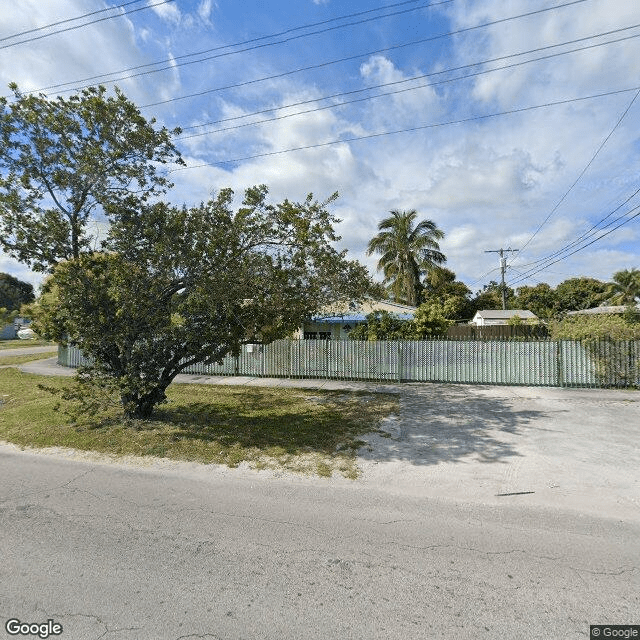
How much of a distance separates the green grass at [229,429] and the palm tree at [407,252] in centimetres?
1802

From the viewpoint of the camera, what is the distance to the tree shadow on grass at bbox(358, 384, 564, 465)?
238 inches

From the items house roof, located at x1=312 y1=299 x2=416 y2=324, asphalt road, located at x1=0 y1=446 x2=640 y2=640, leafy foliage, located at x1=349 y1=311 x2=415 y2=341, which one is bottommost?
asphalt road, located at x1=0 y1=446 x2=640 y2=640

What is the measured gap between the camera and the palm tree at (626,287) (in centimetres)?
3888

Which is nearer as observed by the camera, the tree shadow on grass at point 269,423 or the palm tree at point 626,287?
the tree shadow on grass at point 269,423

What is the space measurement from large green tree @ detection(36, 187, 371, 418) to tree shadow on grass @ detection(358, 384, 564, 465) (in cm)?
315

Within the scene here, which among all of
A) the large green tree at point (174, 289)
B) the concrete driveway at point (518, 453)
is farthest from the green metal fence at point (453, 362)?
the large green tree at point (174, 289)

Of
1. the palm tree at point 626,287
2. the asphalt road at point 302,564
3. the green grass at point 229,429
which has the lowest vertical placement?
the asphalt road at point 302,564

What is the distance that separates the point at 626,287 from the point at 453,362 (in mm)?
39039

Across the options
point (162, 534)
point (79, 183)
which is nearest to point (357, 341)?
point (79, 183)

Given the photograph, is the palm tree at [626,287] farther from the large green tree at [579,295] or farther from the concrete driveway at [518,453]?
the concrete driveway at [518,453]

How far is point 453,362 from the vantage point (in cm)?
1317

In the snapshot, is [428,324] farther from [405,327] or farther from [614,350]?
[614,350]

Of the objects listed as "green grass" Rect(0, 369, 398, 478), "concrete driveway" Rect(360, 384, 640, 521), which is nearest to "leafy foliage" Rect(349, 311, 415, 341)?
"green grass" Rect(0, 369, 398, 478)

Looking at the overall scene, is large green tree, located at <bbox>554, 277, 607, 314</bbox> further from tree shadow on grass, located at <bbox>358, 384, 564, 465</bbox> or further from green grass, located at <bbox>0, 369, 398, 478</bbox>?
green grass, located at <bbox>0, 369, 398, 478</bbox>
